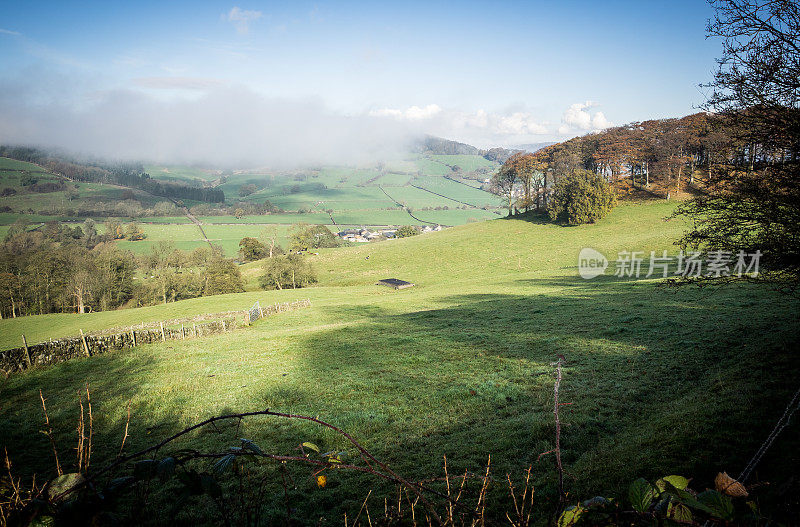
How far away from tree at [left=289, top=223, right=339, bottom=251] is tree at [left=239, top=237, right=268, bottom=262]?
8590 millimetres

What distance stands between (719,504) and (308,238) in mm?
81037

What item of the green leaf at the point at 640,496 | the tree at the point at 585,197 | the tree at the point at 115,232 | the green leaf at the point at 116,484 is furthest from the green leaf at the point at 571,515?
the tree at the point at 115,232

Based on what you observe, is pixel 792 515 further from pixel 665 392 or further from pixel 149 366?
pixel 149 366

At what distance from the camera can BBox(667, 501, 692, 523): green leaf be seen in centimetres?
163

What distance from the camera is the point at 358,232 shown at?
124 metres

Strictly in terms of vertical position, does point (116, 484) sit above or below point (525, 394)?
above

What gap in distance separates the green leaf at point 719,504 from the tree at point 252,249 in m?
89.4

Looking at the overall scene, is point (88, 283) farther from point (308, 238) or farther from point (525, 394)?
point (525, 394)

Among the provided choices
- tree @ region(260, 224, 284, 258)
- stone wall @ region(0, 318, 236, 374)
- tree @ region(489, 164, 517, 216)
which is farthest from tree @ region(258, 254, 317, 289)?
tree @ region(489, 164, 517, 216)

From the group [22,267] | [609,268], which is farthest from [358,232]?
[609,268]

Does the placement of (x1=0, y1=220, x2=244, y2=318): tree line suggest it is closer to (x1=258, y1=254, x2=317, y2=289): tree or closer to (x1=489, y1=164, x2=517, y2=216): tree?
(x1=258, y1=254, x2=317, y2=289): tree

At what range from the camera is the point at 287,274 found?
5656 cm

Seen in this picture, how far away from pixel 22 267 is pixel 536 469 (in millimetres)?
83352

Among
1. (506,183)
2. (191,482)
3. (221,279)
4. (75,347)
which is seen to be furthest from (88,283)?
(506,183)
